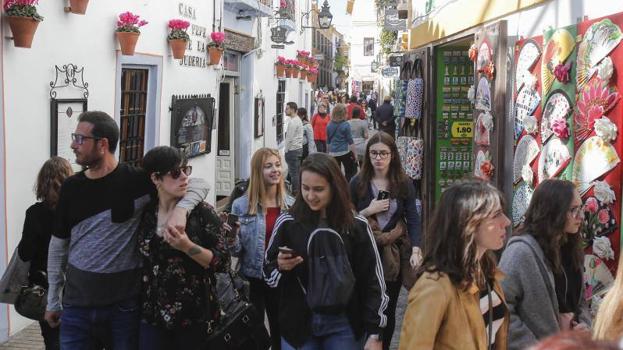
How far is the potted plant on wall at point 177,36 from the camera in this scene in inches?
391

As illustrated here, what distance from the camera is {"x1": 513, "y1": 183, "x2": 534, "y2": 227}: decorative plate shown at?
598 cm

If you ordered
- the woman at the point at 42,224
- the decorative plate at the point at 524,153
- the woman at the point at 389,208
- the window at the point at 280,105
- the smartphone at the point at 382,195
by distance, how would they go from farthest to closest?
the window at the point at 280,105 < the decorative plate at the point at 524,153 < the smartphone at the point at 382,195 < the woman at the point at 389,208 < the woman at the point at 42,224

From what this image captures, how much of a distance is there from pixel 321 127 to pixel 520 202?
990cm

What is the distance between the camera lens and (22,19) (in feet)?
19.8

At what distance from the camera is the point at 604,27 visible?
15.1ft

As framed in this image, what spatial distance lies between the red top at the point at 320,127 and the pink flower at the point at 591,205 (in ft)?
36.4

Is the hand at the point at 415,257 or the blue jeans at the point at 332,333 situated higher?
the hand at the point at 415,257

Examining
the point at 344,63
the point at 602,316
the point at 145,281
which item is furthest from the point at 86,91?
the point at 344,63

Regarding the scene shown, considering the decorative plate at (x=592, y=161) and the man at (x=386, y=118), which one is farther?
the man at (x=386, y=118)

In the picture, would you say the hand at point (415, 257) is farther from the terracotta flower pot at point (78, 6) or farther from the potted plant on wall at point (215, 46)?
the potted plant on wall at point (215, 46)

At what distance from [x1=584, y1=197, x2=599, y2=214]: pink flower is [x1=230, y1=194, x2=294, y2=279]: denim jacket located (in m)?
1.97

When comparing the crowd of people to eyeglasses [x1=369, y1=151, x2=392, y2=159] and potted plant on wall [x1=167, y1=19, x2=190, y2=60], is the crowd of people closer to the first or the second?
eyeglasses [x1=369, y1=151, x2=392, y2=159]

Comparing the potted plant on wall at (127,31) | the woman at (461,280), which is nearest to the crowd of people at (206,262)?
the woman at (461,280)

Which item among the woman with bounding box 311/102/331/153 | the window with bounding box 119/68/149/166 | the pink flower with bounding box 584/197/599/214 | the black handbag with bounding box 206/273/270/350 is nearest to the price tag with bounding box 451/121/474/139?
the window with bounding box 119/68/149/166
